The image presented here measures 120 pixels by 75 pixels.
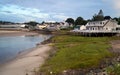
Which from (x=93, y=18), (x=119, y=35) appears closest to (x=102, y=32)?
(x=119, y=35)

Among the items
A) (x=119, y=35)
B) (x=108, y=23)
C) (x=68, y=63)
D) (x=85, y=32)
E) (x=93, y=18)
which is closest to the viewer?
(x=68, y=63)

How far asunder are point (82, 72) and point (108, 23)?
63223 millimetres

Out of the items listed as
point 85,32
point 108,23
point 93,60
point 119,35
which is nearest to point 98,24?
point 108,23

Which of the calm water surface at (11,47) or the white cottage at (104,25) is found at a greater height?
the white cottage at (104,25)

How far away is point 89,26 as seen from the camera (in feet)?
288

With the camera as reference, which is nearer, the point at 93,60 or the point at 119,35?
the point at 93,60

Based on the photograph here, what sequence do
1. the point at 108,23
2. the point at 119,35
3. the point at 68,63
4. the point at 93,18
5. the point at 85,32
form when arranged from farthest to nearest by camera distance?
the point at 93,18 → the point at 108,23 → the point at 85,32 → the point at 119,35 → the point at 68,63

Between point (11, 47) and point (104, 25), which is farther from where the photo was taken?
point (104, 25)

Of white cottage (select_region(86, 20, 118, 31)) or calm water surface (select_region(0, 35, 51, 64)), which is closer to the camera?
calm water surface (select_region(0, 35, 51, 64))

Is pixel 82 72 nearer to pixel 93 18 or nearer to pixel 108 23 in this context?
pixel 108 23

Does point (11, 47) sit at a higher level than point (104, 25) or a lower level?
lower

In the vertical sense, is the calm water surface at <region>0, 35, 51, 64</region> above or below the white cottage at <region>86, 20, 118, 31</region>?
below

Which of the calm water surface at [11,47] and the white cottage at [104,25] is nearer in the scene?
the calm water surface at [11,47]

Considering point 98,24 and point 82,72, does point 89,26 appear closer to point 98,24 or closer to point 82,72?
point 98,24
